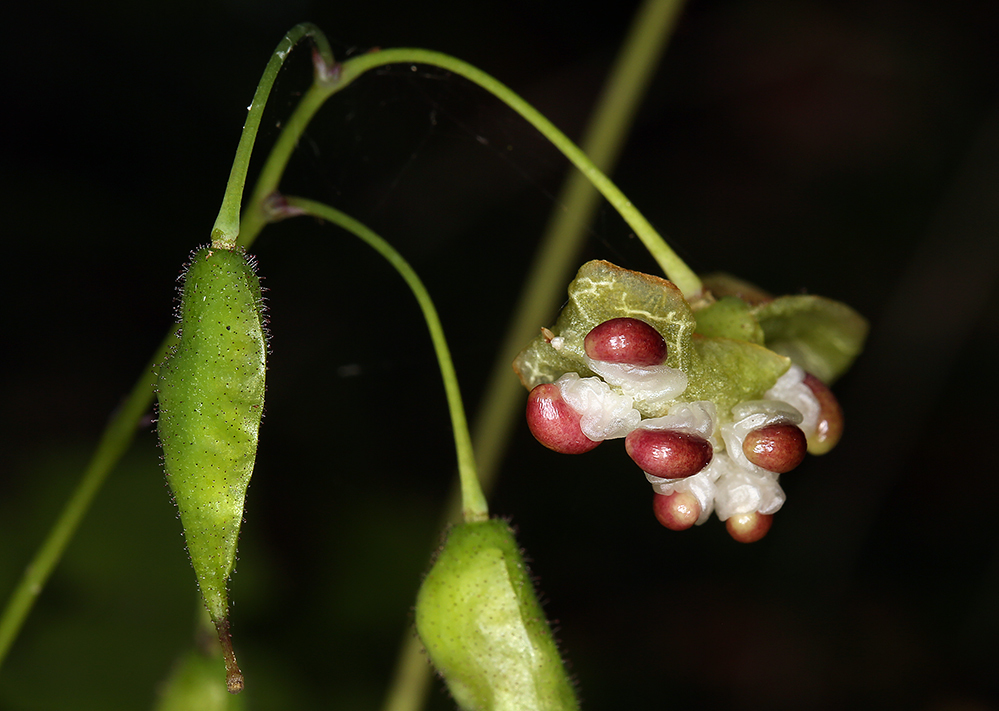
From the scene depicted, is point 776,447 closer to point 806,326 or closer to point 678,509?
point 678,509

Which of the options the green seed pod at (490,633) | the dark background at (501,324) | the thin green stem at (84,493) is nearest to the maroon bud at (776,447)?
the green seed pod at (490,633)

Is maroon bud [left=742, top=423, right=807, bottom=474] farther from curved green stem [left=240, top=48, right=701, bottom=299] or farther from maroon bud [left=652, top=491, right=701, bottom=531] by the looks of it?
curved green stem [left=240, top=48, right=701, bottom=299]

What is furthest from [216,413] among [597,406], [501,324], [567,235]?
[501,324]

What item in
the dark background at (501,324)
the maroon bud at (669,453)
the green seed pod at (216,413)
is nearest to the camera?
the green seed pod at (216,413)

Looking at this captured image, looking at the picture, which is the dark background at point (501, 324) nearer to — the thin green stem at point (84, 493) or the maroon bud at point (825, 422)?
the thin green stem at point (84, 493)

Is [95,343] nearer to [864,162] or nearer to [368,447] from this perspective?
[368,447]
